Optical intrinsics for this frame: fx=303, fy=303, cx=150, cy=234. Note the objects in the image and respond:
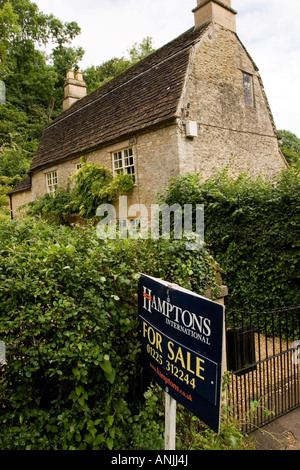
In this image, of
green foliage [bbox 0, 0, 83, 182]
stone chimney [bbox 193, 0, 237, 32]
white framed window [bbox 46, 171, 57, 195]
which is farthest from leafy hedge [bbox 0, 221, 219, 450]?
green foliage [bbox 0, 0, 83, 182]

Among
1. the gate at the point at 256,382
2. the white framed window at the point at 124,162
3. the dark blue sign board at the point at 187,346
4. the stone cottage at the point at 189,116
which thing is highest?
the stone cottage at the point at 189,116

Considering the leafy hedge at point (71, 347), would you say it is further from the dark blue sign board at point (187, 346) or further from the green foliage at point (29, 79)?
the green foliage at point (29, 79)

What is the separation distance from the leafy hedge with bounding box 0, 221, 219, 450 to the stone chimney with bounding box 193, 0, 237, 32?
12329mm

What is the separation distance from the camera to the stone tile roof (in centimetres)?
1093

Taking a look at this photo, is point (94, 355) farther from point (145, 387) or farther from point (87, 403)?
point (145, 387)

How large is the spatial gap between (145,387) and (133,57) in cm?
3985

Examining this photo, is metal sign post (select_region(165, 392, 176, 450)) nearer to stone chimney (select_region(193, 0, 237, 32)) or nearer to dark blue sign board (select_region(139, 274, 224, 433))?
dark blue sign board (select_region(139, 274, 224, 433))

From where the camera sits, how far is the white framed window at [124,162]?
12133mm

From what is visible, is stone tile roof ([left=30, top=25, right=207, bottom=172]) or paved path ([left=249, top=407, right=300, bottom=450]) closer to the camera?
paved path ([left=249, top=407, right=300, bottom=450])

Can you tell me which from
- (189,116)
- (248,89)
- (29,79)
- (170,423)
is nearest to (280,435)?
A: (170,423)

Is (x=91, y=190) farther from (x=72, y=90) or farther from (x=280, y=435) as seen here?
(x=72, y=90)

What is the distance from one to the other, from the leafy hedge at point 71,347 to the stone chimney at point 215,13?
12329 millimetres

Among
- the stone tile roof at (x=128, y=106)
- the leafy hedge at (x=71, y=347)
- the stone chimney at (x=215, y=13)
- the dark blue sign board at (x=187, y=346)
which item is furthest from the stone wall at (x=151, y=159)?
the dark blue sign board at (x=187, y=346)

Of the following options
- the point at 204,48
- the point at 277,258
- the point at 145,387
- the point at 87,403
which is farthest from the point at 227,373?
the point at 204,48
